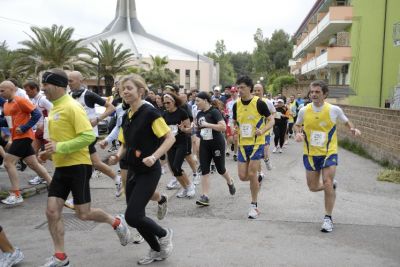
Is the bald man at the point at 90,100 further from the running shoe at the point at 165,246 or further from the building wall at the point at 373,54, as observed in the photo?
the building wall at the point at 373,54

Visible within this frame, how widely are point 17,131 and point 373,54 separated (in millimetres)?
26099

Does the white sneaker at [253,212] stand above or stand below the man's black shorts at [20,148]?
below

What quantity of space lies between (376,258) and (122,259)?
8.97 feet

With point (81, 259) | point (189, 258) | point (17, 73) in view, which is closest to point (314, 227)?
A: point (189, 258)

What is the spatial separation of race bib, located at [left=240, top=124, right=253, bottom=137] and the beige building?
68.8 meters

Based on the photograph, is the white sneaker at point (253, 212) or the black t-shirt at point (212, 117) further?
the black t-shirt at point (212, 117)

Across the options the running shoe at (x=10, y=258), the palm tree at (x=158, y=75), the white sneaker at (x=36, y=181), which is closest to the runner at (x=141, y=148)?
the running shoe at (x=10, y=258)

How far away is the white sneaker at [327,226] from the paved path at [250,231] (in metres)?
0.09

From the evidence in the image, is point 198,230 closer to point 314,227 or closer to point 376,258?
point 314,227

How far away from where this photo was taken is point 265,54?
85.5 metres

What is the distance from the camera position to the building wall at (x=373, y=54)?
2744cm

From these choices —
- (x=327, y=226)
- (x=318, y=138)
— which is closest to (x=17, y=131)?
(x=318, y=138)

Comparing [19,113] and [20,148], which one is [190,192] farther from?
[19,113]

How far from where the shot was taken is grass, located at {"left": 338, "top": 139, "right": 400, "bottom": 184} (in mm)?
9672
